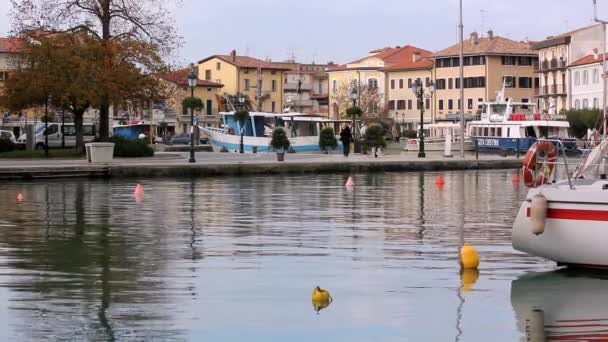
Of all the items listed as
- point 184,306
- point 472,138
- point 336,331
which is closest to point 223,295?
point 184,306

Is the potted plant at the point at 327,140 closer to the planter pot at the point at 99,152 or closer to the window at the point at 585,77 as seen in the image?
the planter pot at the point at 99,152

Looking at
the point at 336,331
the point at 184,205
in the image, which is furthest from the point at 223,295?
the point at 184,205

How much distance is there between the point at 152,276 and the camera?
16109 millimetres

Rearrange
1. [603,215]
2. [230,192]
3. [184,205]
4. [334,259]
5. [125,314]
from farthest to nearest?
1. [230,192]
2. [184,205]
3. [334,259]
4. [603,215]
5. [125,314]

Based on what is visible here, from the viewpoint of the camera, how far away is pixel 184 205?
29.6 m

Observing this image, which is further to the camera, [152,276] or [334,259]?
[334,259]

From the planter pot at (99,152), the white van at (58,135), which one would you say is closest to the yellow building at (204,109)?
the white van at (58,135)

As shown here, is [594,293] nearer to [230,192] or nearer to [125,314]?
[125,314]

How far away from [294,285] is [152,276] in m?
1.93

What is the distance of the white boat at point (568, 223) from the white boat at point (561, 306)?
0.31 metres

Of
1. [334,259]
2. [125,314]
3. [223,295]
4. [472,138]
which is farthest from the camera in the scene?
[472,138]

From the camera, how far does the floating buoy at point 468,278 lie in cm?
1530

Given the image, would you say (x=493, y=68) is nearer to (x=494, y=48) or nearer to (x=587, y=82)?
(x=494, y=48)

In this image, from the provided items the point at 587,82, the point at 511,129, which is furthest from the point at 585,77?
the point at 511,129
